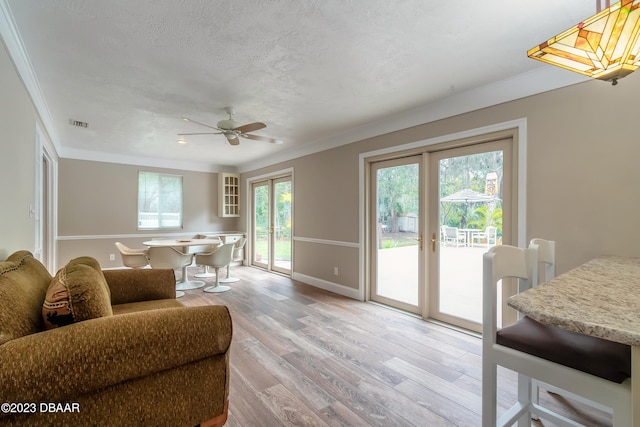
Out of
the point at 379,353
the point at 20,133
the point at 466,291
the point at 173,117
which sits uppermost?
the point at 173,117

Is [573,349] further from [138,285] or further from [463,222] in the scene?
[138,285]

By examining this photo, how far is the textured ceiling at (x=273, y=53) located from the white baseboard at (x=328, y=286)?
2.37 meters

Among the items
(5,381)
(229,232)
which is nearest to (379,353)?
(5,381)

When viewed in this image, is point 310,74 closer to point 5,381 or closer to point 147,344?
point 147,344

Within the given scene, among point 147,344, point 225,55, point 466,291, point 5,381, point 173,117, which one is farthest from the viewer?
point 173,117

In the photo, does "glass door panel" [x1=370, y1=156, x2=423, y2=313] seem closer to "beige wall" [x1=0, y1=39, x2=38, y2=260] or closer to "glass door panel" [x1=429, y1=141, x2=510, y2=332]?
"glass door panel" [x1=429, y1=141, x2=510, y2=332]

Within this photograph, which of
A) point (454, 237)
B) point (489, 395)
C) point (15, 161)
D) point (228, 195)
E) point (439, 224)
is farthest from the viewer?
point (228, 195)

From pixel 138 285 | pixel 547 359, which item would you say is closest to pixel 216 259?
pixel 138 285

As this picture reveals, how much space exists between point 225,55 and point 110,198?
498 cm

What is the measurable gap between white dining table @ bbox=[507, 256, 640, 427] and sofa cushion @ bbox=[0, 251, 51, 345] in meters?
1.67

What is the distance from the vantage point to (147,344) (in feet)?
3.64

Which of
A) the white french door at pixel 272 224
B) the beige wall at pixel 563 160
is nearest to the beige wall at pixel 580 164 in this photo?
the beige wall at pixel 563 160

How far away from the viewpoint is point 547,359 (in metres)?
1.11

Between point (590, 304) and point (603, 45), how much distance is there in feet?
3.24
